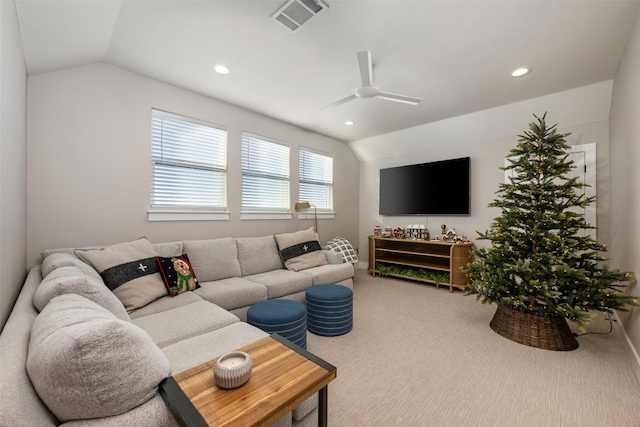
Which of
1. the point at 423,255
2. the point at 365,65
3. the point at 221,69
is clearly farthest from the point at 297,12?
the point at 423,255

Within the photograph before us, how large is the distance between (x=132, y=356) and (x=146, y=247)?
189 cm

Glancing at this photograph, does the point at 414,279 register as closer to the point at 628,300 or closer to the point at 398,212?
the point at 398,212

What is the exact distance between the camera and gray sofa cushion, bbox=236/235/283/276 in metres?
3.30

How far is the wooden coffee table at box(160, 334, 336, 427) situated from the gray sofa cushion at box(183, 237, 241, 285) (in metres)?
1.90

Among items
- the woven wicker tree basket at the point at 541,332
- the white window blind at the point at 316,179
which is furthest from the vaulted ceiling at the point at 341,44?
the woven wicker tree basket at the point at 541,332

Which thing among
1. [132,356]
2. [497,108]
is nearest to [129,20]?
[132,356]

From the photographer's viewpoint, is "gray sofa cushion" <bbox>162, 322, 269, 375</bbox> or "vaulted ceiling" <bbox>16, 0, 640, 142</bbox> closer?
"gray sofa cushion" <bbox>162, 322, 269, 375</bbox>

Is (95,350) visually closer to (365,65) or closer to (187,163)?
(365,65)

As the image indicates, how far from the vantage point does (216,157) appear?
3568mm

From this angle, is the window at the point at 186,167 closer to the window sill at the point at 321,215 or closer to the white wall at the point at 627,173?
the window sill at the point at 321,215

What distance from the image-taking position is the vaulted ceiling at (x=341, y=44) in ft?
6.30

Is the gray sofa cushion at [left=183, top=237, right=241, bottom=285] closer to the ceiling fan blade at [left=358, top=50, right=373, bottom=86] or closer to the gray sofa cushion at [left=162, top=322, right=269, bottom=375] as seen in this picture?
the gray sofa cushion at [left=162, top=322, right=269, bottom=375]

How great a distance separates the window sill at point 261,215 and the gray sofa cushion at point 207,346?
7.29 ft

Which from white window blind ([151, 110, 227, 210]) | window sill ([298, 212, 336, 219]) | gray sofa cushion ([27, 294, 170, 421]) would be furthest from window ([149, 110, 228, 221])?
gray sofa cushion ([27, 294, 170, 421])
